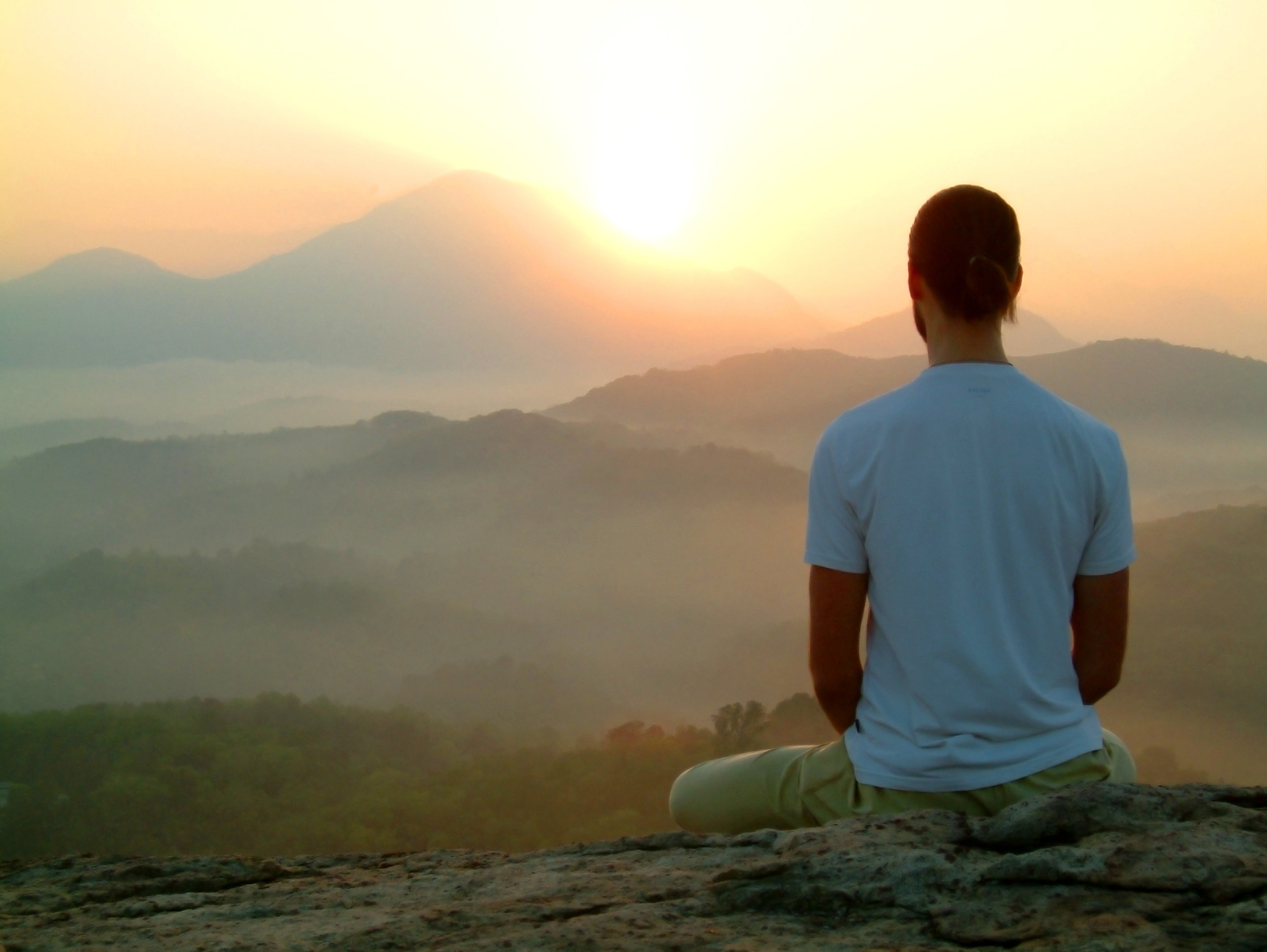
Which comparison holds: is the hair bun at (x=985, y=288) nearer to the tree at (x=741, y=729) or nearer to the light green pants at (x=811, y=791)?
the light green pants at (x=811, y=791)

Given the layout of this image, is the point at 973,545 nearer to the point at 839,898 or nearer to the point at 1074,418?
the point at 1074,418

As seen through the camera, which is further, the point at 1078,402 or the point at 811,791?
the point at 1078,402

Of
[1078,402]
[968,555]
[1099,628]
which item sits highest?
[1078,402]

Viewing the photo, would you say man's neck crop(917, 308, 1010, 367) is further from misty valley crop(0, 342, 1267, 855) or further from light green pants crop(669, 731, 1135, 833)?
misty valley crop(0, 342, 1267, 855)

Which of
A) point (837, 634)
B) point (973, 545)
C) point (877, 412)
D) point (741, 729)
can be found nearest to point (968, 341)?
point (877, 412)

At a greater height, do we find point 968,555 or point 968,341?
point 968,341

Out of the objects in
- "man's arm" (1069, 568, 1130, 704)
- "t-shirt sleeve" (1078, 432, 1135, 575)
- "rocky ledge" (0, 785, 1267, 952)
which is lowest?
"rocky ledge" (0, 785, 1267, 952)

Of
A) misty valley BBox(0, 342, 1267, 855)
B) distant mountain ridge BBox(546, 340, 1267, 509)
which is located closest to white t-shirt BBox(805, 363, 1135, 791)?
misty valley BBox(0, 342, 1267, 855)

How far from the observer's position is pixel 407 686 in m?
35.8

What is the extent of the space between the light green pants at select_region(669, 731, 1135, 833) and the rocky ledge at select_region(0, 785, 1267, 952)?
48 millimetres

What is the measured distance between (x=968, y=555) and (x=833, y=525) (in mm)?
224

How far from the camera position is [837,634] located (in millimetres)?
1616

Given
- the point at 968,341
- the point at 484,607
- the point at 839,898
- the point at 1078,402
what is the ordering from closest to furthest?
the point at 839,898
the point at 968,341
the point at 484,607
the point at 1078,402

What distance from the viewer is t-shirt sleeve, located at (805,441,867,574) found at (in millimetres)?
1553
